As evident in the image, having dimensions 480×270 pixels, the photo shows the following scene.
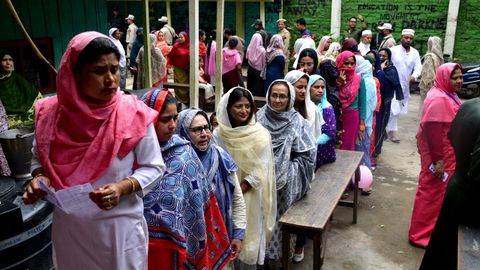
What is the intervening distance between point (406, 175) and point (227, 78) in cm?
463

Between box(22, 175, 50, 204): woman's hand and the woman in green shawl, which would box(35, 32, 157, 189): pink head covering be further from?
the woman in green shawl

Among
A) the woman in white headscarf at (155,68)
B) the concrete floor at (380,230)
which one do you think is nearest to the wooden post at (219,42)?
the woman in white headscarf at (155,68)

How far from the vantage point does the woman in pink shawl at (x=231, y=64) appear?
31.4ft

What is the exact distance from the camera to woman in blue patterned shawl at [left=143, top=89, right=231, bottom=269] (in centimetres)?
223

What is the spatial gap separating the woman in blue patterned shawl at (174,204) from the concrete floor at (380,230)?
2.03 metres

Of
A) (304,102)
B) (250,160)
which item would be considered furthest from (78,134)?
(304,102)

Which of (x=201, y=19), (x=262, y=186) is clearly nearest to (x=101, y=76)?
(x=262, y=186)

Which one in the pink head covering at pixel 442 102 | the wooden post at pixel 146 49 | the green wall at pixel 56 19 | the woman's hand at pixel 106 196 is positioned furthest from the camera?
the wooden post at pixel 146 49

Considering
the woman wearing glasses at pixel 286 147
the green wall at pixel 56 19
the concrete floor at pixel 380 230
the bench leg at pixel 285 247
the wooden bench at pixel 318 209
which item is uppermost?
the green wall at pixel 56 19

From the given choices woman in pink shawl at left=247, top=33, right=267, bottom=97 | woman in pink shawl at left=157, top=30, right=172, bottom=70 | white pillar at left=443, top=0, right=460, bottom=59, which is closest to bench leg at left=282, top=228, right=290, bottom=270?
woman in pink shawl at left=247, top=33, right=267, bottom=97

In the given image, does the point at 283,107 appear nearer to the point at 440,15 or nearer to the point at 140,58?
the point at 140,58

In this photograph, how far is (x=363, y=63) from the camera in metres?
5.74

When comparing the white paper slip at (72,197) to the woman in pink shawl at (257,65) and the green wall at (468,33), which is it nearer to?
the woman in pink shawl at (257,65)

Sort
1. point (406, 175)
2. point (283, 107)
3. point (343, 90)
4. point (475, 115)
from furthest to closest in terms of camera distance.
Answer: point (406, 175) < point (343, 90) < point (283, 107) < point (475, 115)
